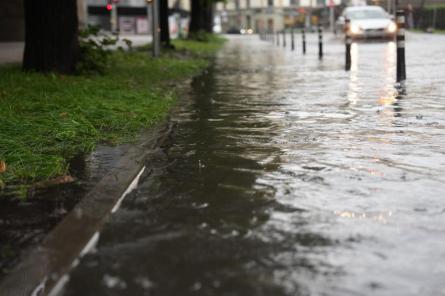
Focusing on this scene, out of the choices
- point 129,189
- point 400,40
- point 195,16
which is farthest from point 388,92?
point 195,16

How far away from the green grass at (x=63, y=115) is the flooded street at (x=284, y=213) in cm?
69

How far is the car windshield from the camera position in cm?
3045

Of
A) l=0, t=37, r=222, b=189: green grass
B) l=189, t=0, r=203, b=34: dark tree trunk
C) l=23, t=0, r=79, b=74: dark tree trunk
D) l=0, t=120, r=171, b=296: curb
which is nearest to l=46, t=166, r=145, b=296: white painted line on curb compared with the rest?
l=0, t=120, r=171, b=296: curb

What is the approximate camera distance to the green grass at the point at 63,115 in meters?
5.54

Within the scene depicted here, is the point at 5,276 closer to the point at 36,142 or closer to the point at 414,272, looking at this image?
the point at 414,272

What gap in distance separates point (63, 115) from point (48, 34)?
5.60 metres

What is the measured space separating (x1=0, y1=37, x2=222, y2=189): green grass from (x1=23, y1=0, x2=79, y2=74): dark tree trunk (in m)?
0.50

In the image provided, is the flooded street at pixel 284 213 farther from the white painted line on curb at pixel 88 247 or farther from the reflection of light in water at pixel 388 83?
the reflection of light in water at pixel 388 83

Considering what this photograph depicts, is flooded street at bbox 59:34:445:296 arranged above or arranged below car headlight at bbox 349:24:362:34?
below

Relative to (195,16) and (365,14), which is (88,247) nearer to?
(365,14)

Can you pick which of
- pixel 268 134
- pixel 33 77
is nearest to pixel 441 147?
pixel 268 134

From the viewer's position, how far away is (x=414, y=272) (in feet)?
10.4

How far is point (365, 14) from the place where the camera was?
101 feet

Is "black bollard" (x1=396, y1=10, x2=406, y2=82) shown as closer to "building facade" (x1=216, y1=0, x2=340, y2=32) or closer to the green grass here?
the green grass
